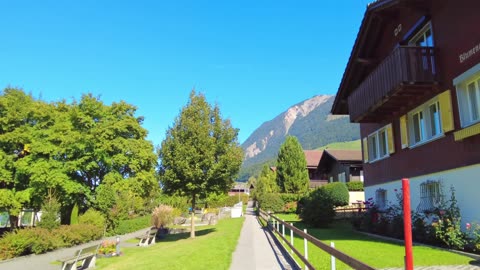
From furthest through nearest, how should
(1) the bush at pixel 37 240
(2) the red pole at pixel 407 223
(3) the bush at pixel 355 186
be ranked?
Result: (3) the bush at pixel 355 186 → (1) the bush at pixel 37 240 → (2) the red pole at pixel 407 223

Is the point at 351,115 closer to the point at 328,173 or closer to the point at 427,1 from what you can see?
the point at 427,1

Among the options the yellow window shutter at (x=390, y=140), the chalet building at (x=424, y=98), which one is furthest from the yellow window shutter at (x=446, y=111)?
the yellow window shutter at (x=390, y=140)

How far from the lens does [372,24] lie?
19.9 m

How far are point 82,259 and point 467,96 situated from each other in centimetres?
1378

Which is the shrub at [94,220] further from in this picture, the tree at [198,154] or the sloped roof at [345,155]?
the sloped roof at [345,155]

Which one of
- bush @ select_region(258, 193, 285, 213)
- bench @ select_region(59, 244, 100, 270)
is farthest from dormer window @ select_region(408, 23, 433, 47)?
bush @ select_region(258, 193, 285, 213)

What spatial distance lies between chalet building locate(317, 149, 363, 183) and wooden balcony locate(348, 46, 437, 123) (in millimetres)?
27265

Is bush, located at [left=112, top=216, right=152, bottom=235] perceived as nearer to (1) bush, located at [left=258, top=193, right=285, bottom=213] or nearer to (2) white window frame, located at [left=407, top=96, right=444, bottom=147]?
(1) bush, located at [left=258, top=193, right=285, bottom=213]

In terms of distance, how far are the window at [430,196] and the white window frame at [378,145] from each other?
412cm

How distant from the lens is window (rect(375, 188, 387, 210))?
2003 centimetres

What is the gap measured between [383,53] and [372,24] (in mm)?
1492

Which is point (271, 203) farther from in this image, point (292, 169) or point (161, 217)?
point (161, 217)

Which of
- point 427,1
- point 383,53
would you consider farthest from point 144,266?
point 383,53

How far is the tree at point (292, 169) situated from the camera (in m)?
50.8
